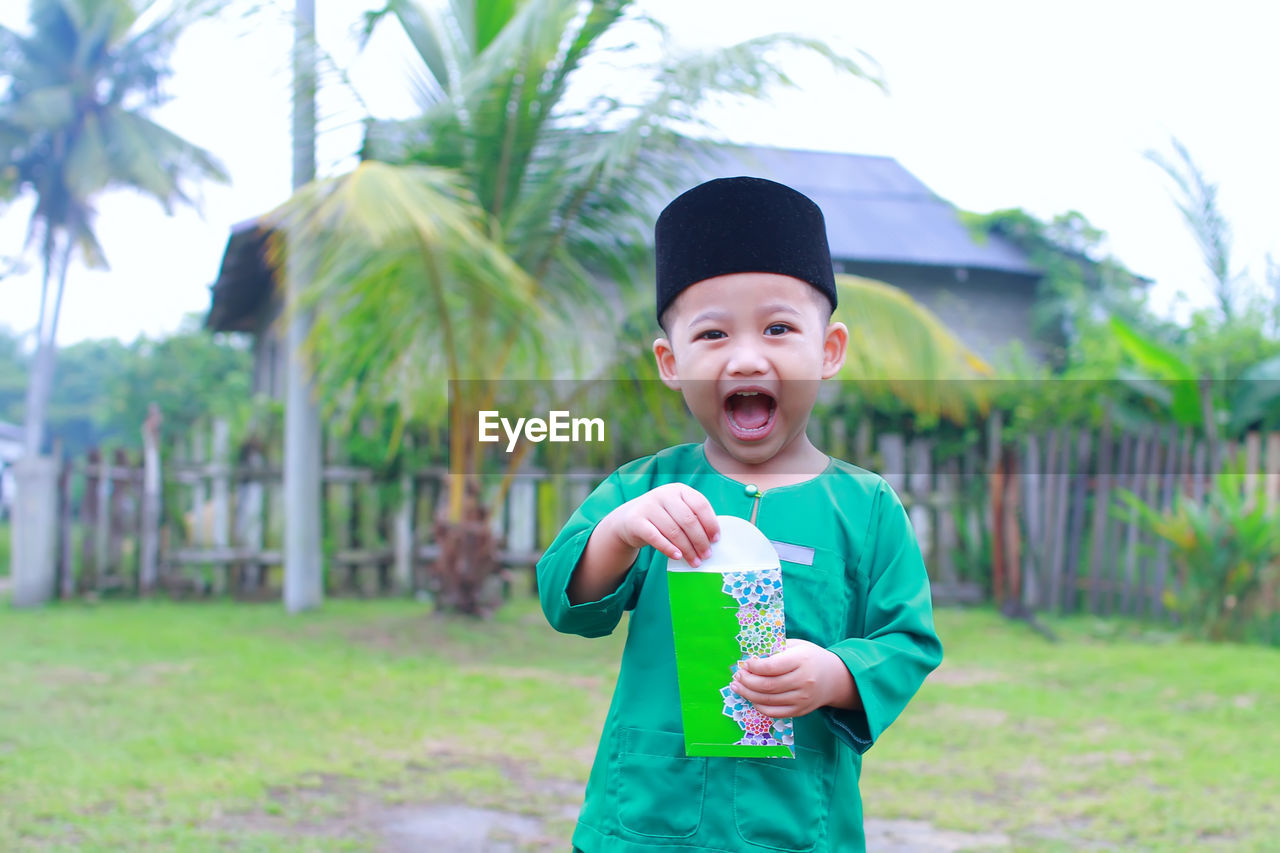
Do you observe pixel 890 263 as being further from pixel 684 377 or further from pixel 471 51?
pixel 684 377

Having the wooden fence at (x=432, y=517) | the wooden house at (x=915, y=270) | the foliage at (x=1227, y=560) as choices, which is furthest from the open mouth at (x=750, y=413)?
the wooden house at (x=915, y=270)

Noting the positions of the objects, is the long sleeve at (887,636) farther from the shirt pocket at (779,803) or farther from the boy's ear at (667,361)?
the boy's ear at (667,361)

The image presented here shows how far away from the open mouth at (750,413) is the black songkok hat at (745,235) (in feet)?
0.59

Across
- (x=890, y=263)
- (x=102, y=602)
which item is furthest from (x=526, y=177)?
(x=890, y=263)

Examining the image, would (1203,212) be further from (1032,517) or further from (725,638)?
Answer: (725,638)

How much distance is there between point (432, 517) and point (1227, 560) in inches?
252

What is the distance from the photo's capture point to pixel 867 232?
52.4ft

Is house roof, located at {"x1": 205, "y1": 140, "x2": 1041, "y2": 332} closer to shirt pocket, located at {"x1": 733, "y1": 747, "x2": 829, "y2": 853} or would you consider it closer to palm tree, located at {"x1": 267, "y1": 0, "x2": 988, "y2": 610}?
palm tree, located at {"x1": 267, "y1": 0, "x2": 988, "y2": 610}

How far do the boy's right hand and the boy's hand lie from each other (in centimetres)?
16

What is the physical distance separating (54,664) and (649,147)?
478 cm

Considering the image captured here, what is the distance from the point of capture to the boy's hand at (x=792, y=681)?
138 centimetres

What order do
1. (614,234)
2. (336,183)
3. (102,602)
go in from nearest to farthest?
(336,183) → (614,234) → (102,602)

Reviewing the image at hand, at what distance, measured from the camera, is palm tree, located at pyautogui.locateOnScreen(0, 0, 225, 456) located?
74.4 ft

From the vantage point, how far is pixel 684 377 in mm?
1572
